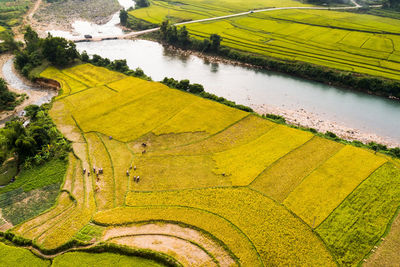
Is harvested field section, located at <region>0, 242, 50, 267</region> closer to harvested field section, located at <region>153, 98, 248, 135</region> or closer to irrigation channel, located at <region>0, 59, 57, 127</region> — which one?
harvested field section, located at <region>153, 98, 248, 135</region>

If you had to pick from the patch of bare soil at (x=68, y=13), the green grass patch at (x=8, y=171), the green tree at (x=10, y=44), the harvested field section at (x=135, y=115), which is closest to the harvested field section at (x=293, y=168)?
the harvested field section at (x=135, y=115)

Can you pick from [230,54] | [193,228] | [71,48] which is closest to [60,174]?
[193,228]

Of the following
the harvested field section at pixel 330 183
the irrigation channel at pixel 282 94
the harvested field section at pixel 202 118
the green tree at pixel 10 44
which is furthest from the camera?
the green tree at pixel 10 44

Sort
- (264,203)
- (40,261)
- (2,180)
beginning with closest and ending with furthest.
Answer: (40,261)
(264,203)
(2,180)

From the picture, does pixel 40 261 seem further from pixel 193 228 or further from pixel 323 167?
pixel 323 167

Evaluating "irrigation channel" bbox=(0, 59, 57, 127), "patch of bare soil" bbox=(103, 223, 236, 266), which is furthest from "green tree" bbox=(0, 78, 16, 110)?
"patch of bare soil" bbox=(103, 223, 236, 266)

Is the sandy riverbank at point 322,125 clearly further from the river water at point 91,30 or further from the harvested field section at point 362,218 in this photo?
the river water at point 91,30

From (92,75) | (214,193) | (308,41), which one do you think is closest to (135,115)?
(92,75)

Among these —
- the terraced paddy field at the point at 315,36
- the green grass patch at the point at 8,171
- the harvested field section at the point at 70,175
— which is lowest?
the green grass patch at the point at 8,171
